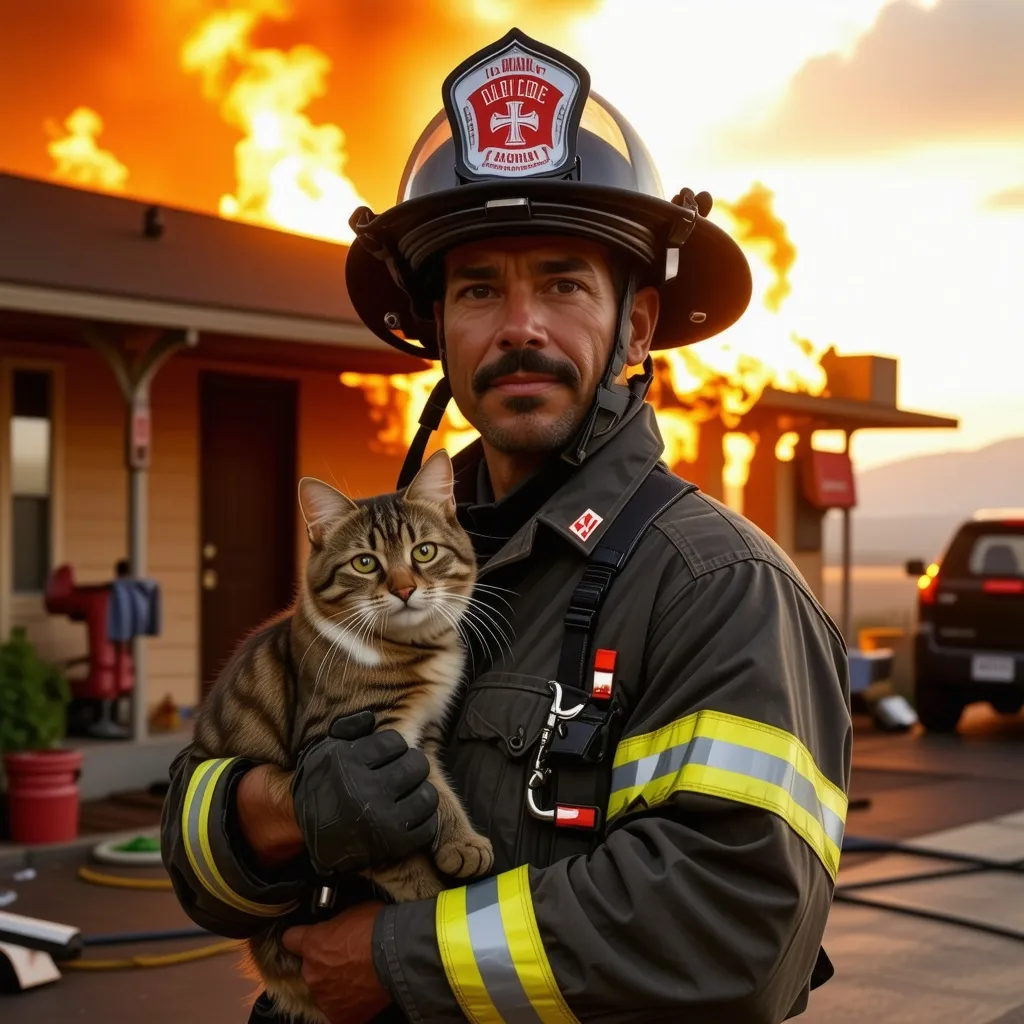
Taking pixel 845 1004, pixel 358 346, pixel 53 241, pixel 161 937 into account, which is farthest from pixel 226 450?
pixel 845 1004

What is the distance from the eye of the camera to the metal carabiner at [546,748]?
209 cm

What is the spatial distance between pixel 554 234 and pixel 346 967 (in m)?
1.35

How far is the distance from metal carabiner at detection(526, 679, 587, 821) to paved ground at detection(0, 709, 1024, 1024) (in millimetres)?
1942

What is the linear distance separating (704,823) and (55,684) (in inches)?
345

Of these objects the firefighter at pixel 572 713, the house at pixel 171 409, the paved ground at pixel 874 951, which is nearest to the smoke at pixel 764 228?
the house at pixel 171 409

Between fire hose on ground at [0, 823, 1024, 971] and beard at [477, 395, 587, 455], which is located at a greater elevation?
beard at [477, 395, 587, 455]

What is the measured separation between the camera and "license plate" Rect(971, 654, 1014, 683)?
13.8 metres

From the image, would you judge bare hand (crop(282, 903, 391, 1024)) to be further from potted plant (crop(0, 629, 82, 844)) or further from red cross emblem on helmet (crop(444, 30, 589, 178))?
potted plant (crop(0, 629, 82, 844))

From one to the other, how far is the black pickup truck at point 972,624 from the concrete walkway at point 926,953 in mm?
5756

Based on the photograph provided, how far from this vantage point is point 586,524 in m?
2.30

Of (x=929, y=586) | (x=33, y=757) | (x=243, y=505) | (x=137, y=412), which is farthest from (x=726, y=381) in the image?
(x=33, y=757)

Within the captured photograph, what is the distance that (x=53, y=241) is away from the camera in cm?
1015

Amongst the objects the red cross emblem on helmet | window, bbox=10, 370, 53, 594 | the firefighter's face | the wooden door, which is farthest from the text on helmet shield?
the wooden door

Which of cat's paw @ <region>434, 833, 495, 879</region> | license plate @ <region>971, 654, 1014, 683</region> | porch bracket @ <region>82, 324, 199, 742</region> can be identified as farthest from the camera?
license plate @ <region>971, 654, 1014, 683</region>
